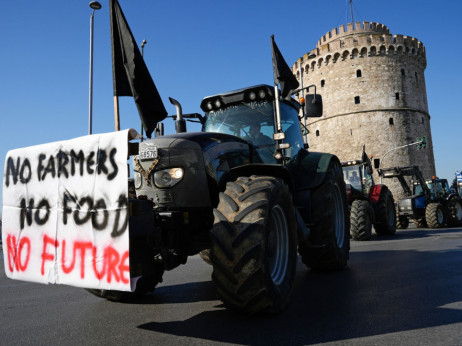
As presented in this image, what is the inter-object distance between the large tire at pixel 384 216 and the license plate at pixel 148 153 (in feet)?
36.3

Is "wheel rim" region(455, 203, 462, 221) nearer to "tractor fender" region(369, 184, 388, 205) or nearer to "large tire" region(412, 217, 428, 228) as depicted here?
"large tire" region(412, 217, 428, 228)

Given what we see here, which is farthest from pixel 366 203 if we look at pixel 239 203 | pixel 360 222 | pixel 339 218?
pixel 239 203

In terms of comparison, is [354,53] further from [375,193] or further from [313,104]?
[313,104]

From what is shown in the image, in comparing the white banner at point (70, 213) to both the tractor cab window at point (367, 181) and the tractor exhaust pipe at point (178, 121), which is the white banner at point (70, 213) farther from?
the tractor cab window at point (367, 181)

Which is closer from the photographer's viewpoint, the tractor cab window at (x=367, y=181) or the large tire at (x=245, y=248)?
the large tire at (x=245, y=248)

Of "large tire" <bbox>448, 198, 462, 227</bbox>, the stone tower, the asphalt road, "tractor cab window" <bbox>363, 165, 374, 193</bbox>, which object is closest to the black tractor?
the asphalt road

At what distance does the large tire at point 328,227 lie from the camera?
5.26m

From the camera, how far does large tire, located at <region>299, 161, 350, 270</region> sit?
526 centimetres

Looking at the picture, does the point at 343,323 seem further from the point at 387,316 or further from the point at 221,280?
the point at 221,280

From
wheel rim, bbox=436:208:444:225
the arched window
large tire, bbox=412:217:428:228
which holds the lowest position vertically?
large tire, bbox=412:217:428:228

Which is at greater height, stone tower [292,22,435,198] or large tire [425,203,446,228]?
stone tower [292,22,435,198]

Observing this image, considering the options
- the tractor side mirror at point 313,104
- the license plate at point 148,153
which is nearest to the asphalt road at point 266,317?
the license plate at point 148,153

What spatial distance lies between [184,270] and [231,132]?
114 inches

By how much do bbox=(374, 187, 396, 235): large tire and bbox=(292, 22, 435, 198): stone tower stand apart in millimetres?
32795
